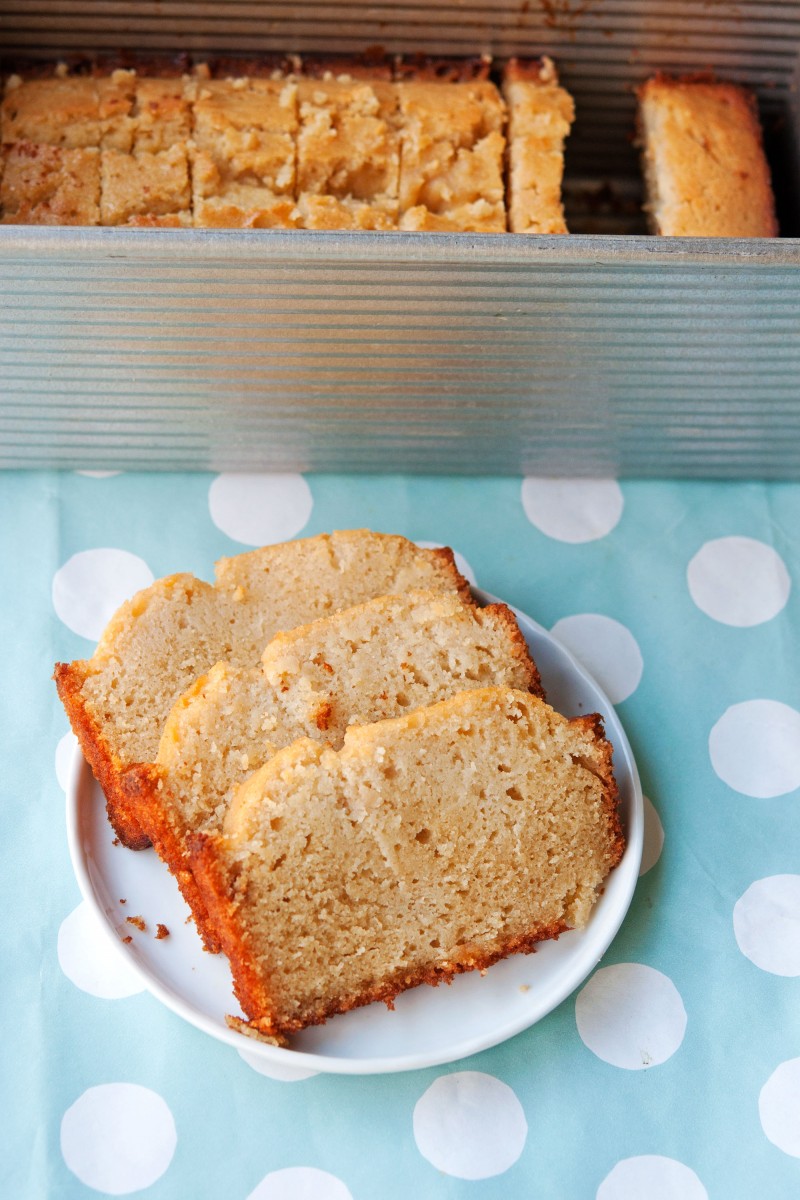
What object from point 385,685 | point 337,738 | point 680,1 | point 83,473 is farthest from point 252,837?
point 680,1

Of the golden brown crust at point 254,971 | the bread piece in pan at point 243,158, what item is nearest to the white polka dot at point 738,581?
the golden brown crust at point 254,971

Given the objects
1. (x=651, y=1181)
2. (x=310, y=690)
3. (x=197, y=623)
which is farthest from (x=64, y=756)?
(x=651, y=1181)

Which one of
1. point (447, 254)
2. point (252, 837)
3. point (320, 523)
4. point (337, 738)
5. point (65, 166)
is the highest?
point (65, 166)

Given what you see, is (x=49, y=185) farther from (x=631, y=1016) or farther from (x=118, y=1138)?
(x=631, y=1016)

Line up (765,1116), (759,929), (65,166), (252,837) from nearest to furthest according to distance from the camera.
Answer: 1. (252,837)
2. (765,1116)
3. (759,929)
4. (65,166)

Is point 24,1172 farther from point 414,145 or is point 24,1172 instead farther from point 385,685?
point 414,145

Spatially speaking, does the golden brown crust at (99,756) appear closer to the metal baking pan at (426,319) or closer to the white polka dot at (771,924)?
the metal baking pan at (426,319)
